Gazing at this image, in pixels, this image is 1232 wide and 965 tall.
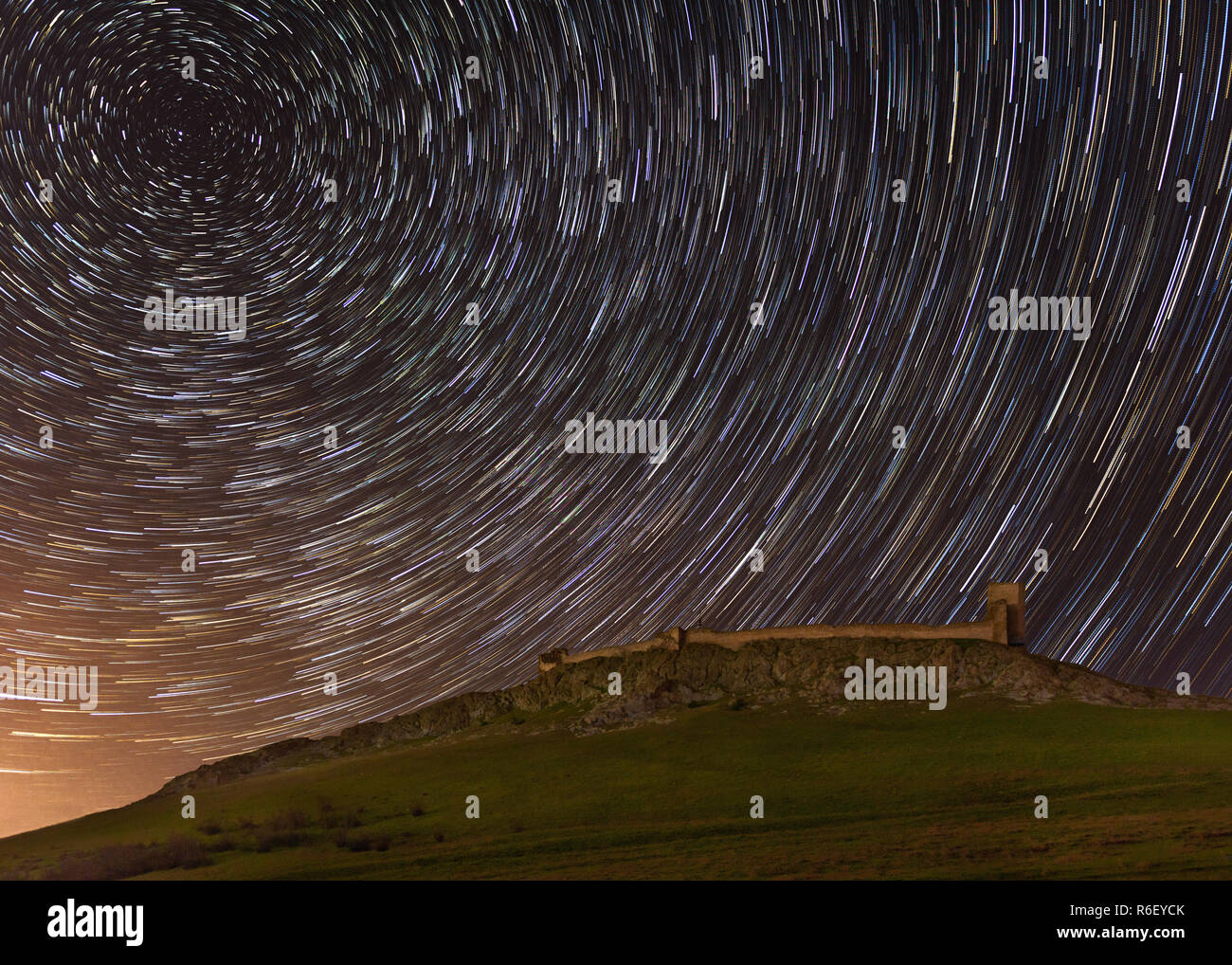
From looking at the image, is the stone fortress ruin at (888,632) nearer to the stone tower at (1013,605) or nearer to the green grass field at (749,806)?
the stone tower at (1013,605)

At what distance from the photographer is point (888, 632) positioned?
64.1 metres

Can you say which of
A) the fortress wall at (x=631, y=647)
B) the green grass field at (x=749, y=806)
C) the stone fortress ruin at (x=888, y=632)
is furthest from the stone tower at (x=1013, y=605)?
the fortress wall at (x=631, y=647)

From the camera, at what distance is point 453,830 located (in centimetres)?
3791

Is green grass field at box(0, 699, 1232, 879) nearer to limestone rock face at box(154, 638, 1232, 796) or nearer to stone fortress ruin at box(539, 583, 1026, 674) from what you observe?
limestone rock face at box(154, 638, 1232, 796)

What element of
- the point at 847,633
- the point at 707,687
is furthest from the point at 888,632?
the point at 707,687

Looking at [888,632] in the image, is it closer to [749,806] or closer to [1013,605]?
[1013,605]

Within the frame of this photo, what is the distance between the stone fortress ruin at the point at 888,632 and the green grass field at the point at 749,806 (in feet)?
26.7

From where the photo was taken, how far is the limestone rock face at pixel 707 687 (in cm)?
5606

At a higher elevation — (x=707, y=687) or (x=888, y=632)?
(x=888, y=632)

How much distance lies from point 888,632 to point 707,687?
1071 centimetres

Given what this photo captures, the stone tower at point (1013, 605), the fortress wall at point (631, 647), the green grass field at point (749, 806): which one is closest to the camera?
the green grass field at point (749, 806)
